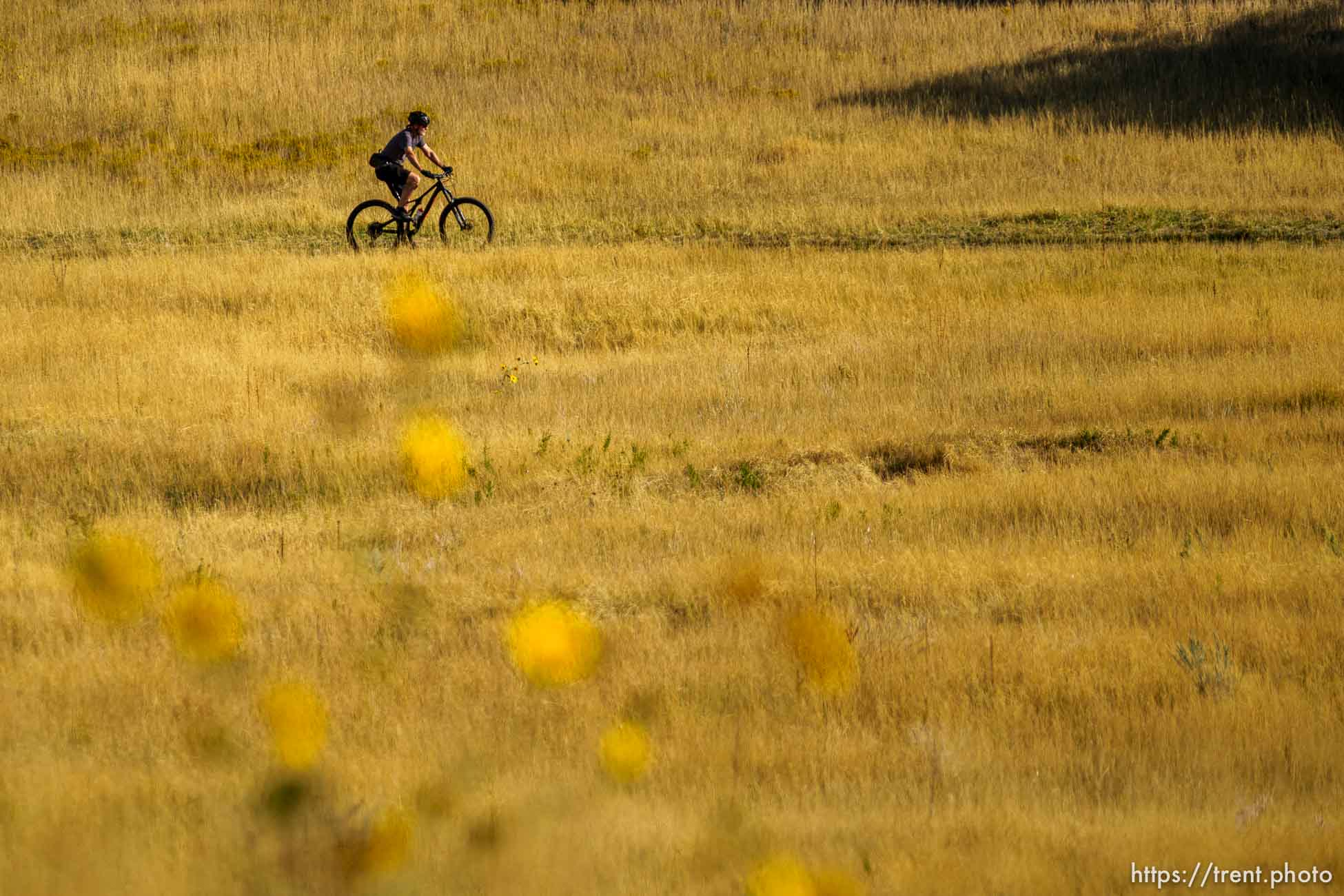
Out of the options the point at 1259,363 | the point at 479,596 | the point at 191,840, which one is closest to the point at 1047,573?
the point at 479,596

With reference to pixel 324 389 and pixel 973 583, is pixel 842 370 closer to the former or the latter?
pixel 324 389

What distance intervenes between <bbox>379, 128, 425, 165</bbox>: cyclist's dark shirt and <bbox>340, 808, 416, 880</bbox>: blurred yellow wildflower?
1363 centimetres

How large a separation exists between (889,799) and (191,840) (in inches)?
77.6

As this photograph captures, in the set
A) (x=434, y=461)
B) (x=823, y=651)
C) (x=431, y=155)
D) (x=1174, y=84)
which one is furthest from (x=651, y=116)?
(x=823, y=651)

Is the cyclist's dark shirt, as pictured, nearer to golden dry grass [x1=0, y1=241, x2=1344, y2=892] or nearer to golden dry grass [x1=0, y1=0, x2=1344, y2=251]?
golden dry grass [x1=0, y1=0, x2=1344, y2=251]

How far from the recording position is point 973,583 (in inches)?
251

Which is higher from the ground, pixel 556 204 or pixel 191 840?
pixel 556 204

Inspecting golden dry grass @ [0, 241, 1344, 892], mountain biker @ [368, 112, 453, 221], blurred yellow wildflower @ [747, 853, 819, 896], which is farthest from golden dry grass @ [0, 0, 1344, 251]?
blurred yellow wildflower @ [747, 853, 819, 896]

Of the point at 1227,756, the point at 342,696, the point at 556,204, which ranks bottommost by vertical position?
the point at 1227,756

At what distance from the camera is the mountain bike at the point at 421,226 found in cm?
1697

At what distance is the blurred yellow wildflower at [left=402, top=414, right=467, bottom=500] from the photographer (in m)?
7.85

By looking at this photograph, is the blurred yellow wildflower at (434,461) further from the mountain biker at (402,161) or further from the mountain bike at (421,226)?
the mountain bike at (421,226)

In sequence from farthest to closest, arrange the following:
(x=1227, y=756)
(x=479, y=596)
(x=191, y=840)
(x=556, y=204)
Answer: (x=556, y=204) < (x=479, y=596) < (x=1227, y=756) < (x=191, y=840)

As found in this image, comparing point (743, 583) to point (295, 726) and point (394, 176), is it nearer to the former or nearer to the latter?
point (295, 726)
